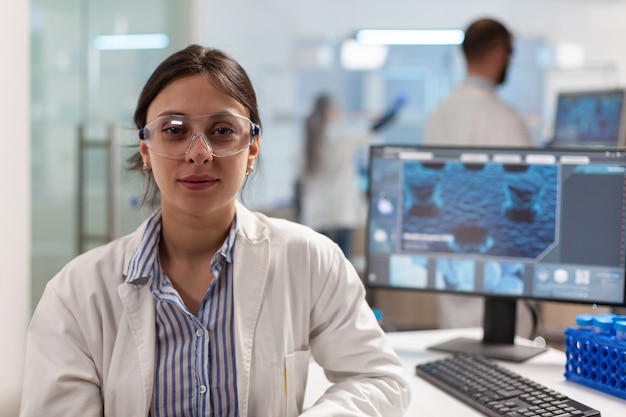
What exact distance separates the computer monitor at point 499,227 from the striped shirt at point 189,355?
681mm

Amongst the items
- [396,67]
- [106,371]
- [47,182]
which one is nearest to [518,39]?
[396,67]

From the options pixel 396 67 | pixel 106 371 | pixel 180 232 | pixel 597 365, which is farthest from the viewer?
pixel 396 67

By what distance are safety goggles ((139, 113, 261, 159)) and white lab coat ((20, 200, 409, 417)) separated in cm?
19

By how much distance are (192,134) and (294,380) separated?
51 cm

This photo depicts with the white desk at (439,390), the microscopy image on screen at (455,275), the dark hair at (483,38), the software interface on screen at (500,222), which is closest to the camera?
the white desk at (439,390)

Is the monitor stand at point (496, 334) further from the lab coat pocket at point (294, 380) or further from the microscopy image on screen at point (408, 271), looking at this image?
the lab coat pocket at point (294, 380)

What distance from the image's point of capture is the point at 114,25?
3.16m

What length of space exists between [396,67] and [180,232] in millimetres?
5016

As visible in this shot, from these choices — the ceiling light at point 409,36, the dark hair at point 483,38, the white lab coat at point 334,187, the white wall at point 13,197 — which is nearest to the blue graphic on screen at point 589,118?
the dark hair at point 483,38

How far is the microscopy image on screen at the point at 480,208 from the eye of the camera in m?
1.83

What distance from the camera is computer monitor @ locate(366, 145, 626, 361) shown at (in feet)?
5.87

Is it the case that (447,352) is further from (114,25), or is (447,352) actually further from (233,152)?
(114,25)

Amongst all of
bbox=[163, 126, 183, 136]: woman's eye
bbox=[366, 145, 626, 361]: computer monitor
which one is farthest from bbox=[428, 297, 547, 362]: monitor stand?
bbox=[163, 126, 183, 136]: woman's eye

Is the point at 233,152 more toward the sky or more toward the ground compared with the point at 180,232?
more toward the sky
